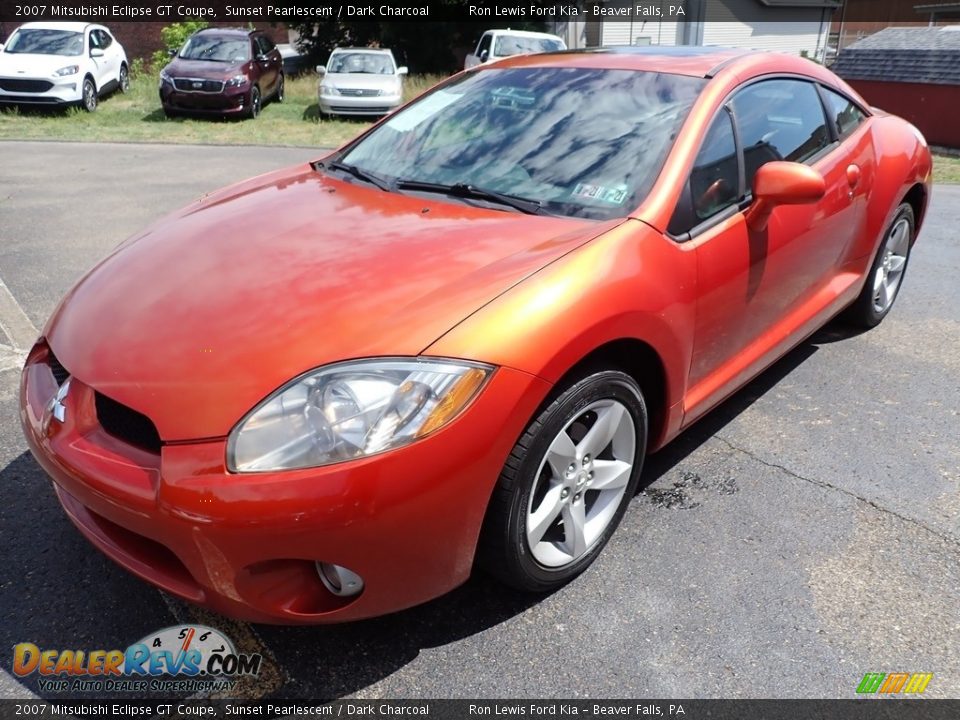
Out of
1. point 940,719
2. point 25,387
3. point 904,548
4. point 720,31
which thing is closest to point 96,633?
point 25,387

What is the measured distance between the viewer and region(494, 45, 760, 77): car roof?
121 inches

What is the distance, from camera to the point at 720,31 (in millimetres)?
32719

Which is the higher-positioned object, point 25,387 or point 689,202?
point 689,202

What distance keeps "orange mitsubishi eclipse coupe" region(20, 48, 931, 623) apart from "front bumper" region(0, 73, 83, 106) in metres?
13.2

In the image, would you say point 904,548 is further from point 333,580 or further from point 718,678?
point 333,580

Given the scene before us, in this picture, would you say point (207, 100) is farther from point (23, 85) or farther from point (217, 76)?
point (23, 85)

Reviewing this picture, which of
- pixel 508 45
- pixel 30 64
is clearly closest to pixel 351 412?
pixel 30 64

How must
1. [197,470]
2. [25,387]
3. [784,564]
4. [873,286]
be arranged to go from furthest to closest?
1. [873,286]
2. [784,564]
3. [25,387]
4. [197,470]

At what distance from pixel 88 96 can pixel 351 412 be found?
15619mm

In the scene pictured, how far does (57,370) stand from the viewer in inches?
91.2

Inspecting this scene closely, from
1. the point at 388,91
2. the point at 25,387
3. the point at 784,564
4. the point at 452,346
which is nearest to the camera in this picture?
the point at 452,346

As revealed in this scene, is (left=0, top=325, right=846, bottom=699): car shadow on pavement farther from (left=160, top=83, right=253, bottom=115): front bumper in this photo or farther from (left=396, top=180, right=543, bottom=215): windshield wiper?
(left=160, top=83, right=253, bottom=115): front bumper

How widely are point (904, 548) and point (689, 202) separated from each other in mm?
1365

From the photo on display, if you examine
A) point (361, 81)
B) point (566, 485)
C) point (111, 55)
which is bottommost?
point (361, 81)
